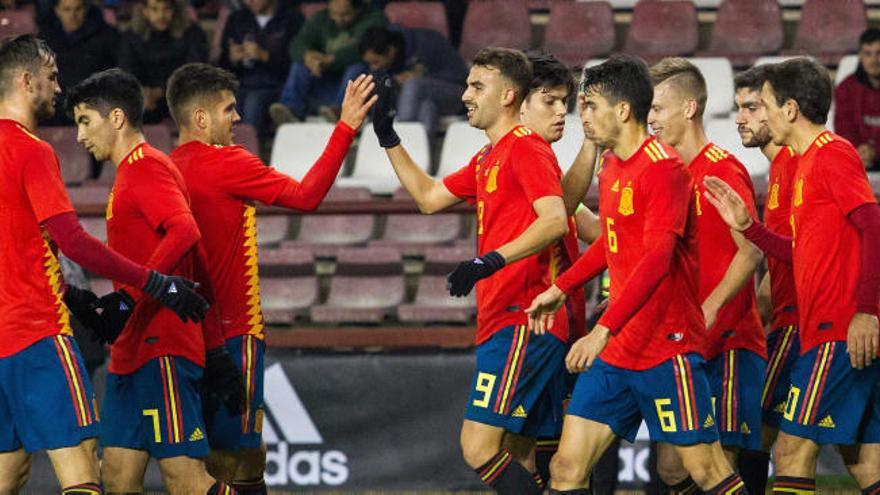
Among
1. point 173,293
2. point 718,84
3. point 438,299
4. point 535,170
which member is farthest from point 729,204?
point 718,84

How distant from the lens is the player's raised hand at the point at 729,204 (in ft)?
21.1

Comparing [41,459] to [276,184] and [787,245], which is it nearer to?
[276,184]

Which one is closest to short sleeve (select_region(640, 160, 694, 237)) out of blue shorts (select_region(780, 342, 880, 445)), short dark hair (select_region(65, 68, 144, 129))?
blue shorts (select_region(780, 342, 880, 445))

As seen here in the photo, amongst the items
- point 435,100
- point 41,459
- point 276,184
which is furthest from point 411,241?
point 276,184

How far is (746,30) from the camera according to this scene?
39.9 feet

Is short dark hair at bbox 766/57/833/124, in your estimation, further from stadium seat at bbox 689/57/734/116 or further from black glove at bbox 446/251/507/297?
stadium seat at bbox 689/57/734/116

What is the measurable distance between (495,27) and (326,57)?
4.87 feet

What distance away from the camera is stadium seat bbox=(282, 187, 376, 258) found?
10.7 m

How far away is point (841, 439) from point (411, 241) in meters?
4.73

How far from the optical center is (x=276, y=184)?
6930mm

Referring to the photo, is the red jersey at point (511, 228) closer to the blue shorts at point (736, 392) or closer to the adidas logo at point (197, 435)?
the blue shorts at point (736, 392)

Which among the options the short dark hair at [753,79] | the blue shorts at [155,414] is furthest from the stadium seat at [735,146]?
the blue shorts at [155,414]

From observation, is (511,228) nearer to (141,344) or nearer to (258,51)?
(141,344)

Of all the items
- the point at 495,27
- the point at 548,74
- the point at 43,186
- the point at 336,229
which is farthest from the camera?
the point at 495,27
